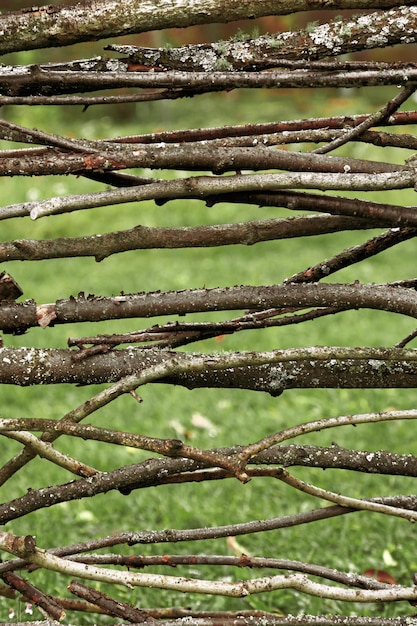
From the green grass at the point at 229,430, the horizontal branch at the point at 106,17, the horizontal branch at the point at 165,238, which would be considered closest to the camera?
the horizontal branch at the point at 106,17

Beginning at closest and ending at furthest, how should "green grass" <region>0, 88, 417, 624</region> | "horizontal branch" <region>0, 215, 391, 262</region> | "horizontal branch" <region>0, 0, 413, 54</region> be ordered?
1. "horizontal branch" <region>0, 0, 413, 54</region>
2. "horizontal branch" <region>0, 215, 391, 262</region>
3. "green grass" <region>0, 88, 417, 624</region>

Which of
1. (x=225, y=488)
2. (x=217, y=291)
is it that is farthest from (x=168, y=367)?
(x=225, y=488)

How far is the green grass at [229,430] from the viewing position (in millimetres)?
2756

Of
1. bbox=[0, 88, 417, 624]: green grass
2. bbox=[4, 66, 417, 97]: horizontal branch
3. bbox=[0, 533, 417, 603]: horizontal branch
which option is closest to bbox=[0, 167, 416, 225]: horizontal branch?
bbox=[4, 66, 417, 97]: horizontal branch

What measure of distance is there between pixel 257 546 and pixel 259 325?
145cm

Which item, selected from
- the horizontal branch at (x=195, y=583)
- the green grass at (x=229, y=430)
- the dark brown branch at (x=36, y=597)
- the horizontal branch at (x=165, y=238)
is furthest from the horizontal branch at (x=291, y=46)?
the green grass at (x=229, y=430)

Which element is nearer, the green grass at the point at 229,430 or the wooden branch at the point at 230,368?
the wooden branch at the point at 230,368

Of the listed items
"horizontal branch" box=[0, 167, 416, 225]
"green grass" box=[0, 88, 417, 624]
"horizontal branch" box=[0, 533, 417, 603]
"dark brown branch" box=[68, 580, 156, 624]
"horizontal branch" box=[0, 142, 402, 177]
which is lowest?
"green grass" box=[0, 88, 417, 624]

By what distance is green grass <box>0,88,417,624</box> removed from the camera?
2756 millimetres

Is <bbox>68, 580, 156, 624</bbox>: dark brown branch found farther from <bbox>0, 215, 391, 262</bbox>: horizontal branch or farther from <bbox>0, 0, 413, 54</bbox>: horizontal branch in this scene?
Answer: <bbox>0, 0, 413, 54</bbox>: horizontal branch

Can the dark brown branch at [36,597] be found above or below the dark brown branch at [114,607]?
above

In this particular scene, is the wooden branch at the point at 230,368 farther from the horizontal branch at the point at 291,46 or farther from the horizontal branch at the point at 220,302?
the horizontal branch at the point at 291,46

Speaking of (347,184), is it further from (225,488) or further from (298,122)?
(225,488)

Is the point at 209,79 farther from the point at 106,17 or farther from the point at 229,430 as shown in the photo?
the point at 229,430
